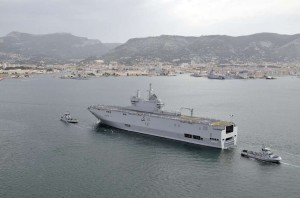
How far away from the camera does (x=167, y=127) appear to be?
54.4m

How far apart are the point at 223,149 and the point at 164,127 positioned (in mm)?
10079

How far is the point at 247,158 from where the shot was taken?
148ft

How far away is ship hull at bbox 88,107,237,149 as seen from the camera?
49.8 meters

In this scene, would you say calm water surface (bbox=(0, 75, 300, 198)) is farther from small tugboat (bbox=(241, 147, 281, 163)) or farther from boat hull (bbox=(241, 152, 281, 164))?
small tugboat (bbox=(241, 147, 281, 163))

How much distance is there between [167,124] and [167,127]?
0.46 m

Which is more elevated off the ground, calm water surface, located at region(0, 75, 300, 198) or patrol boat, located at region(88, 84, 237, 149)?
patrol boat, located at region(88, 84, 237, 149)

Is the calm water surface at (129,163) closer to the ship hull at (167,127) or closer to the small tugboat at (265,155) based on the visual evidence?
the small tugboat at (265,155)

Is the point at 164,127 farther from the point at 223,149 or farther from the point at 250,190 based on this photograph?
the point at 250,190

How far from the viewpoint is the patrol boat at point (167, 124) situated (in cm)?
4972

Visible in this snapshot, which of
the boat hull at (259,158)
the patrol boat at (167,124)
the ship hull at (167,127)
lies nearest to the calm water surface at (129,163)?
the boat hull at (259,158)

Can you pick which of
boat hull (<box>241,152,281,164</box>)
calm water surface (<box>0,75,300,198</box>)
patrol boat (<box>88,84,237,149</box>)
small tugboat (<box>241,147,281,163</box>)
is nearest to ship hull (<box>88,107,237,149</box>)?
patrol boat (<box>88,84,237,149</box>)

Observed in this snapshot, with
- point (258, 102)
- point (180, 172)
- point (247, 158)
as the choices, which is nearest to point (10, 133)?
point (180, 172)

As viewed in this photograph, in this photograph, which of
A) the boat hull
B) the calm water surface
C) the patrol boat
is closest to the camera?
the calm water surface

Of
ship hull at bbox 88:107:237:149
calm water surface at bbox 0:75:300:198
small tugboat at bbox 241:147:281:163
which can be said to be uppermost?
ship hull at bbox 88:107:237:149
